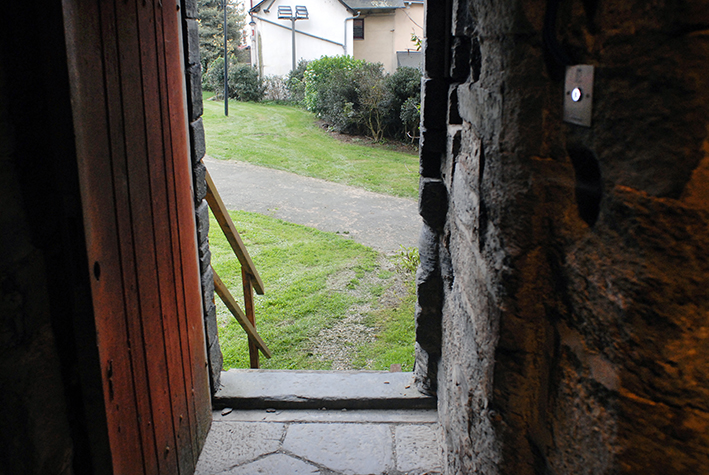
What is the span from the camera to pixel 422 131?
2.95m

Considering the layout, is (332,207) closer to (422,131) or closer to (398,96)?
(398,96)

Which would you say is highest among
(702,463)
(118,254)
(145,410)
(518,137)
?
(518,137)

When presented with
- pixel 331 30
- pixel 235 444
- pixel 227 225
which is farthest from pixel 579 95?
pixel 331 30

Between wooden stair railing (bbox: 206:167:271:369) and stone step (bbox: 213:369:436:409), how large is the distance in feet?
1.86

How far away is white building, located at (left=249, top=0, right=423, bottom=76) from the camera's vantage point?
22219 mm

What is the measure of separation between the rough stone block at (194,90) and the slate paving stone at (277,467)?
179cm

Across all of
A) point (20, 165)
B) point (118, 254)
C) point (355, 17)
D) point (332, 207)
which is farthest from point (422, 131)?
point (355, 17)

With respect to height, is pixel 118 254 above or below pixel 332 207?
above

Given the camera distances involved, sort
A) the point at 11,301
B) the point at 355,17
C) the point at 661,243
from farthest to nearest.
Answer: the point at 355,17
the point at 11,301
the point at 661,243

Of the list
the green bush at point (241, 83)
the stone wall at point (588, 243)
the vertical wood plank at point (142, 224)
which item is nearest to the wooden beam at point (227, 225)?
the vertical wood plank at point (142, 224)

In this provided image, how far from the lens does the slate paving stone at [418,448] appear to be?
2.81 m

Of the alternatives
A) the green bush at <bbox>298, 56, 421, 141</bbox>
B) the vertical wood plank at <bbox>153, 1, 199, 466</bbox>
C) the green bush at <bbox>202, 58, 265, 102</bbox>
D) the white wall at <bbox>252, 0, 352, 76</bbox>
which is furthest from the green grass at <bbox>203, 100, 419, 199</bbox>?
the vertical wood plank at <bbox>153, 1, 199, 466</bbox>

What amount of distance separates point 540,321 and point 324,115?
599 inches

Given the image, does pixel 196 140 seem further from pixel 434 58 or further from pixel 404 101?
pixel 404 101
